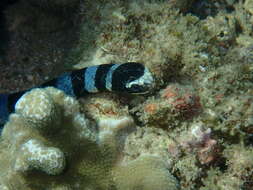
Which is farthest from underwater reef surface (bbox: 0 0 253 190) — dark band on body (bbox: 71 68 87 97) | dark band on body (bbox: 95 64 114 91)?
dark band on body (bbox: 71 68 87 97)

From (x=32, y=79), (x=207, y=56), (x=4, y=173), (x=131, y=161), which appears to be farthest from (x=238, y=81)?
(x=32, y=79)

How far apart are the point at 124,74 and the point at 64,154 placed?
4.45 ft

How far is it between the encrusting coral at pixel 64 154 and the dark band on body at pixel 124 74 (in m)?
0.65

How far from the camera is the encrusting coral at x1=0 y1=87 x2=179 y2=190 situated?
266 centimetres

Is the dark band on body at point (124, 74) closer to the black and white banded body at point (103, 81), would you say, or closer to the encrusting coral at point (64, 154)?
the black and white banded body at point (103, 81)

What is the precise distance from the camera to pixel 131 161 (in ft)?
9.95

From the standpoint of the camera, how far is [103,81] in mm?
3850

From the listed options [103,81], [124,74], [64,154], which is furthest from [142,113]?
[64,154]

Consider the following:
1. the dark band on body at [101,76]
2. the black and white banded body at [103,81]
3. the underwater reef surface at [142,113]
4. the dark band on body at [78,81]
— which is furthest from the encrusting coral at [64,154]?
the dark band on body at [78,81]

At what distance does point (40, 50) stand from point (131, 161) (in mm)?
3086

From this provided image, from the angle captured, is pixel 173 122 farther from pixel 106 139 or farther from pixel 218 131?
pixel 106 139

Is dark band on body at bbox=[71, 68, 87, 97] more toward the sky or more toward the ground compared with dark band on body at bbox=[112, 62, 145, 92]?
more toward the ground

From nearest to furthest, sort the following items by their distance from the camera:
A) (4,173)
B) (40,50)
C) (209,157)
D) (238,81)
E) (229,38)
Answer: (4,173) → (209,157) → (238,81) → (229,38) → (40,50)

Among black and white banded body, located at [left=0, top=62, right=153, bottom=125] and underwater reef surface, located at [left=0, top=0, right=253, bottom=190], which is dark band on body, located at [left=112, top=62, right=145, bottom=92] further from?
underwater reef surface, located at [left=0, top=0, right=253, bottom=190]
